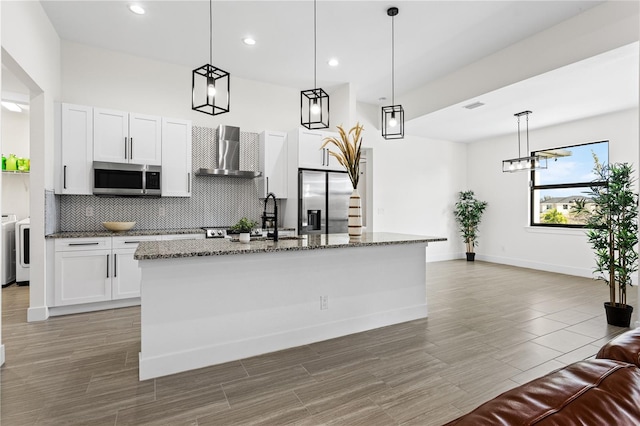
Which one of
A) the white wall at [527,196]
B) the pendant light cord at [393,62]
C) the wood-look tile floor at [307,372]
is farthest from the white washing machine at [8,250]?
the white wall at [527,196]

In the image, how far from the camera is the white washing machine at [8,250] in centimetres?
519

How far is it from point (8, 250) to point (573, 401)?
7.39 meters

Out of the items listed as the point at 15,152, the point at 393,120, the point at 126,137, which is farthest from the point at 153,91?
the point at 393,120

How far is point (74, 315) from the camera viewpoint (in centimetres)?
377

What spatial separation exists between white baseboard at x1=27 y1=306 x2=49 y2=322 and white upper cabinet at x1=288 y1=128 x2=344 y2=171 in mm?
3580

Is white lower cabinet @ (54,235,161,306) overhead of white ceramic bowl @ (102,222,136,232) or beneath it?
beneath

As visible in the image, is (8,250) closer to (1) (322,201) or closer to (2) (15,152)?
(2) (15,152)

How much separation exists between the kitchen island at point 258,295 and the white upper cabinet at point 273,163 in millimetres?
2336

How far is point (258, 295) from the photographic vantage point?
275 centimetres

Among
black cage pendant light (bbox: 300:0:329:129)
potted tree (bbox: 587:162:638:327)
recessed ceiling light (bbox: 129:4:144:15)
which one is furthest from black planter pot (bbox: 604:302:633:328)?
recessed ceiling light (bbox: 129:4:144:15)

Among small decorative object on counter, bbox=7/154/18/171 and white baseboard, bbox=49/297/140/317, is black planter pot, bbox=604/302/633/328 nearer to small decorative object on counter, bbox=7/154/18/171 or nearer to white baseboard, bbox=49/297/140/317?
white baseboard, bbox=49/297/140/317

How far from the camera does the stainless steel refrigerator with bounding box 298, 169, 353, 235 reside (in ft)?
16.6

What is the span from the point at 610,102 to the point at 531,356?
180 inches

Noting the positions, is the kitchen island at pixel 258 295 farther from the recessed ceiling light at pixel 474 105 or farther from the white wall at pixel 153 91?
the recessed ceiling light at pixel 474 105
